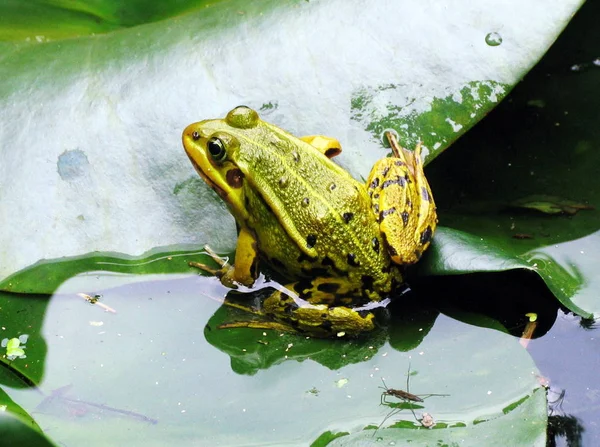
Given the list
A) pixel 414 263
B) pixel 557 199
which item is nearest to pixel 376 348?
pixel 414 263

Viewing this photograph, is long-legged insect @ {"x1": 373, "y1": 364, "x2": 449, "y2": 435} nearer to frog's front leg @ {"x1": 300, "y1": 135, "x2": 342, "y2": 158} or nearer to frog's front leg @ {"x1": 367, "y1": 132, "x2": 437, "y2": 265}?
frog's front leg @ {"x1": 367, "y1": 132, "x2": 437, "y2": 265}

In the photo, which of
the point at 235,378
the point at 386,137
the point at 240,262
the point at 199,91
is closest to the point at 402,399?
the point at 235,378

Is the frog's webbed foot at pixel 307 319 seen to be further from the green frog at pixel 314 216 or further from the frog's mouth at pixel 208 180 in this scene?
the frog's mouth at pixel 208 180

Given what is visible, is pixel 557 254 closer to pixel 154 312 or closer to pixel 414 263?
pixel 414 263

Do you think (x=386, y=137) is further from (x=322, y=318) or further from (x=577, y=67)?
(x=577, y=67)

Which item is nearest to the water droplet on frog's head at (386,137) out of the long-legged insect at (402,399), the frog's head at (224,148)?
the frog's head at (224,148)

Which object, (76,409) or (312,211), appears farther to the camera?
(312,211)
